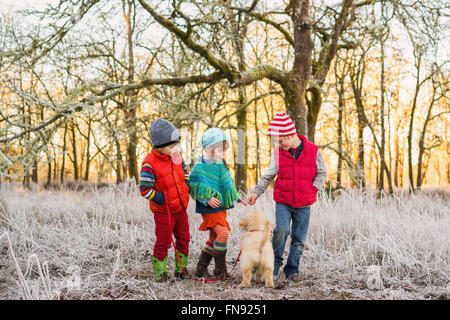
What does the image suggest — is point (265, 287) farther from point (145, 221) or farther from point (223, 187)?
point (145, 221)

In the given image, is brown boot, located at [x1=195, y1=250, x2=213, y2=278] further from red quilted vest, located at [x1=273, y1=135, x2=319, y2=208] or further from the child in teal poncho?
red quilted vest, located at [x1=273, y1=135, x2=319, y2=208]

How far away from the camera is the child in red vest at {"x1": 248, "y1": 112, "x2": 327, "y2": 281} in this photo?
3.19 metres

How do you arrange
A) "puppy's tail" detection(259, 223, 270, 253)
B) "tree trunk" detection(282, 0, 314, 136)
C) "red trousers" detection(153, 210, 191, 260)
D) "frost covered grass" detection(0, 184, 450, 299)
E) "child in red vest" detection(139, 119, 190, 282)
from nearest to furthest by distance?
"frost covered grass" detection(0, 184, 450, 299) < "puppy's tail" detection(259, 223, 270, 253) < "child in red vest" detection(139, 119, 190, 282) < "red trousers" detection(153, 210, 191, 260) < "tree trunk" detection(282, 0, 314, 136)

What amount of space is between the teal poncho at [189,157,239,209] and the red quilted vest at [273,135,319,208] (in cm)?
46

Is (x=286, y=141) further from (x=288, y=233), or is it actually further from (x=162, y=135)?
(x=162, y=135)

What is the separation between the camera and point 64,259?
370 cm

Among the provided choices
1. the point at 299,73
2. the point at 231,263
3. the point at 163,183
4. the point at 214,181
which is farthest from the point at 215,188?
the point at 299,73

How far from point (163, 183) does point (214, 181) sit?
0.46 meters

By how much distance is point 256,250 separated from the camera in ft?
9.42

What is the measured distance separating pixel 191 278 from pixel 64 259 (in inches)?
59.2

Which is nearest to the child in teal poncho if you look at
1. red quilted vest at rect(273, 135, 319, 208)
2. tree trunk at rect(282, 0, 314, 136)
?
red quilted vest at rect(273, 135, 319, 208)

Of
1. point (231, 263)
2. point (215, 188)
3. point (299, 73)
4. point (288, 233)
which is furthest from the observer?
point (299, 73)

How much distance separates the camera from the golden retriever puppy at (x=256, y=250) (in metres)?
2.86
